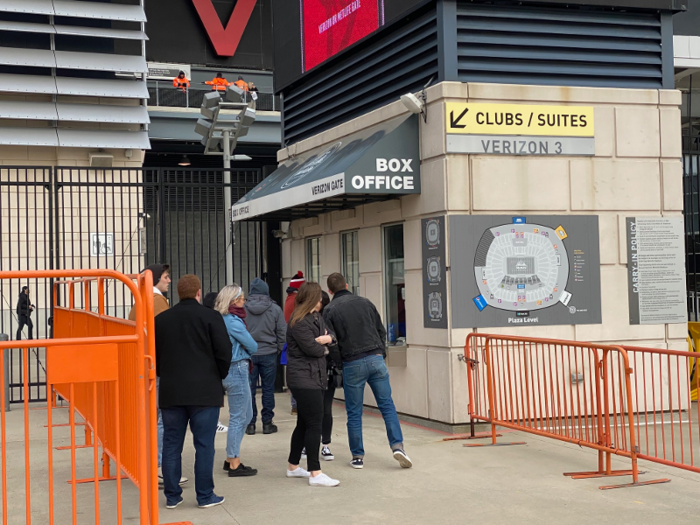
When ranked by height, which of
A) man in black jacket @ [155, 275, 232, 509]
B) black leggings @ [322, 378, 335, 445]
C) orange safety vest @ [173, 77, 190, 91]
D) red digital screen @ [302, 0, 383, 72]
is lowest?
black leggings @ [322, 378, 335, 445]

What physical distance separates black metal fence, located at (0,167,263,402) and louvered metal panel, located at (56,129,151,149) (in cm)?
89

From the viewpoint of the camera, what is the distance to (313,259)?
13570 millimetres

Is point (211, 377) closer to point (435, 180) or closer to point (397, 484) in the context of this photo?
point (397, 484)

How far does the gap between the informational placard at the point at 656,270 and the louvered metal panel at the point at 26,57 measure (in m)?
19.0

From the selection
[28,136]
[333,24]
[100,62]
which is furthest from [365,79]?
[100,62]

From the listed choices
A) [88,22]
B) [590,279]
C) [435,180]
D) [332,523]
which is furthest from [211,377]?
[88,22]

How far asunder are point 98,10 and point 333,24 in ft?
48.0

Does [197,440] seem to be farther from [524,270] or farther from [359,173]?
[524,270]

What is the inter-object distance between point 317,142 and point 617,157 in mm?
4744

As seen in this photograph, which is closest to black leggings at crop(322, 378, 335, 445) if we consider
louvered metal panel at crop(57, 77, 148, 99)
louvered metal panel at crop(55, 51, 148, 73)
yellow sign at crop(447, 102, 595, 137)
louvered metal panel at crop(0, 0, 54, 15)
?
yellow sign at crop(447, 102, 595, 137)

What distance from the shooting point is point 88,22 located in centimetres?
2525

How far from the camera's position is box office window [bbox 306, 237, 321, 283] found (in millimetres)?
13332

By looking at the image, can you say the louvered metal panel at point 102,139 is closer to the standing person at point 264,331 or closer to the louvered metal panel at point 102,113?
the louvered metal panel at point 102,113

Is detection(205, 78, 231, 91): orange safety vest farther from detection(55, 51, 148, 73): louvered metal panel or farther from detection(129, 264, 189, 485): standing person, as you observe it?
detection(129, 264, 189, 485): standing person
